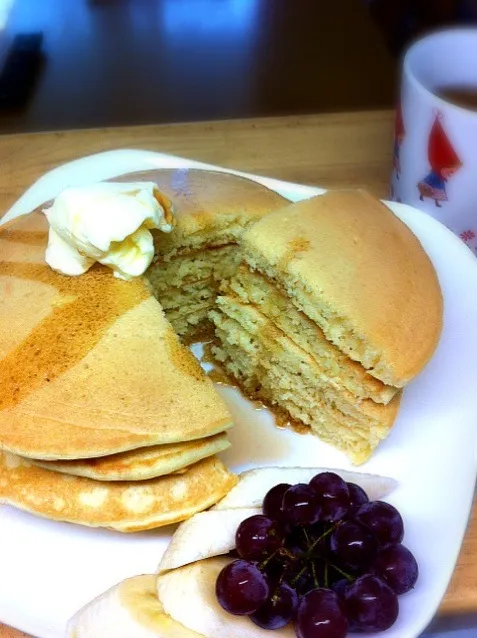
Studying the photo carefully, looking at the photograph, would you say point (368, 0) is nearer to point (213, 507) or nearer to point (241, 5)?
point (241, 5)

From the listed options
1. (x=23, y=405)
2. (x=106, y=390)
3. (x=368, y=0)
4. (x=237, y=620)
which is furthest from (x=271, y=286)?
(x=368, y=0)

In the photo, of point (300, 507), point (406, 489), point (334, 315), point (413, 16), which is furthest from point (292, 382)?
point (413, 16)

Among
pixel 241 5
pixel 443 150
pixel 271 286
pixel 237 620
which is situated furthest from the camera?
pixel 241 5

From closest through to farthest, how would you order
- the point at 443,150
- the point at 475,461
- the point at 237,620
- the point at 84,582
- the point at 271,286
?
1. the point at 237,620
2. the point at 84,582
3. the point at 475,461
4. the point at 271,286
5. the point at 443,150

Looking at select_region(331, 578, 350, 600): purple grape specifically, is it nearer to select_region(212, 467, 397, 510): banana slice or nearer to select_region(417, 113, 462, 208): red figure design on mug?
select_region(212, 467, 397, 510): banana slice

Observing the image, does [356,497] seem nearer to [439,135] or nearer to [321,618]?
[321,618]

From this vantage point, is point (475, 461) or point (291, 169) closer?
point (475, 461)
